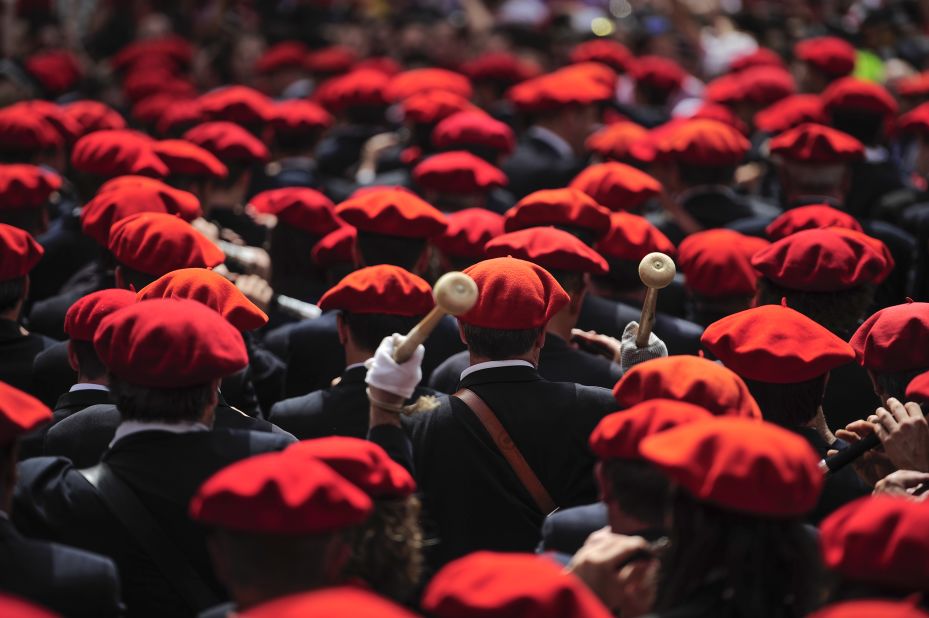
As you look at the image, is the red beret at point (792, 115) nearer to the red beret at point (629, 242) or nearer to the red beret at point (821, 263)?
the red beret at point (629, 242)

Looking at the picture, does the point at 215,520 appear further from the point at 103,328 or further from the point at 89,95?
the point at 89,95

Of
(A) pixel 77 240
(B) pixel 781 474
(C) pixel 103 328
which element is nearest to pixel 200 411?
(C) pixel 103 328

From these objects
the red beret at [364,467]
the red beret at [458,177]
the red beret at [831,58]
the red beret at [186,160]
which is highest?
the red beret at [364,467]

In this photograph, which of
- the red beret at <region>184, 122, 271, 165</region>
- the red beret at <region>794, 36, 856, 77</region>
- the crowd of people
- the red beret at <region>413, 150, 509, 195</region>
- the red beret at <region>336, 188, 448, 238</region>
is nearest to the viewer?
the crowd of people

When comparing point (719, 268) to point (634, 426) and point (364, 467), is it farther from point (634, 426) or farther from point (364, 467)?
point (364, 467)

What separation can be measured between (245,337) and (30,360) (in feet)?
2.64

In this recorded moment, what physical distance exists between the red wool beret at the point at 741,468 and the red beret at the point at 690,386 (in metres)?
0.54

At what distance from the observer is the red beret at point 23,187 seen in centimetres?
680

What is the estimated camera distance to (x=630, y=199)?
6.97m

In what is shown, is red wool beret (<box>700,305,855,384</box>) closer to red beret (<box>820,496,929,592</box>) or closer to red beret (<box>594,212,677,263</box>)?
red beret (<box>820,496,929,592</box>)

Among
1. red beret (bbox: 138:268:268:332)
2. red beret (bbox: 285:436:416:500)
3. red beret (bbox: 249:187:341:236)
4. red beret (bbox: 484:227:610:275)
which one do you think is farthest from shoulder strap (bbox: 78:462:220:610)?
red beret (bbox: 249:187:341:236)

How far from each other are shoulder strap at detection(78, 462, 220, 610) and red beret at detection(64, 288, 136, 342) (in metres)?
0.96

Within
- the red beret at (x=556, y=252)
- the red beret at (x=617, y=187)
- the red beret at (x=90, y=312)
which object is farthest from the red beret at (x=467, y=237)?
the red beret at (x=90, y=312)

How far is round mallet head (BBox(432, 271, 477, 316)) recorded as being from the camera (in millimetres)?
3537
